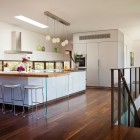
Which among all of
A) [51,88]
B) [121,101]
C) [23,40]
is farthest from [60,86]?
[23,40]

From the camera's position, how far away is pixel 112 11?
568cm

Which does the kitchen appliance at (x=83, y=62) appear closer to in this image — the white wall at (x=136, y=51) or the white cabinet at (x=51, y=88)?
the white cabinet at (x=51, y=88)

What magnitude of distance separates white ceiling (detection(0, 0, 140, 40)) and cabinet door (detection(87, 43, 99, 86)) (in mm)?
1604

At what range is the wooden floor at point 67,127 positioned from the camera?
3.00 metres

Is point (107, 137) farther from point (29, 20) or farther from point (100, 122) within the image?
point (29, 20)

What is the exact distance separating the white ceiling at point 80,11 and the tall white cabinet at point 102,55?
1.19m

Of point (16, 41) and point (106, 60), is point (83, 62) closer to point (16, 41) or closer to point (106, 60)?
point (106, 60)

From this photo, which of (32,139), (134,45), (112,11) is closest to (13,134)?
(32,139)

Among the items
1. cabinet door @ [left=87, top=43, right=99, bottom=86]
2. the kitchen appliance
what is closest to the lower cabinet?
cabinet door @ [left=87, top=43, right=99, bottom=86]

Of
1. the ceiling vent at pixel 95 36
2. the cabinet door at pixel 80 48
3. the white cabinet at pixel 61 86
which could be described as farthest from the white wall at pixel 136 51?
the white cabinet at pixel 61 86

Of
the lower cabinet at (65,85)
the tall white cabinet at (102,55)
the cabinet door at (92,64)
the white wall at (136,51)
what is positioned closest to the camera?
the lower cabinet at (65,85)

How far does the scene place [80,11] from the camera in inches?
224

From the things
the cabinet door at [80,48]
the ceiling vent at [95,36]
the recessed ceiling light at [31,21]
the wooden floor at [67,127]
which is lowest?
the wooden floor at [67,127]

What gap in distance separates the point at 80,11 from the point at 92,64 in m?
3.62
